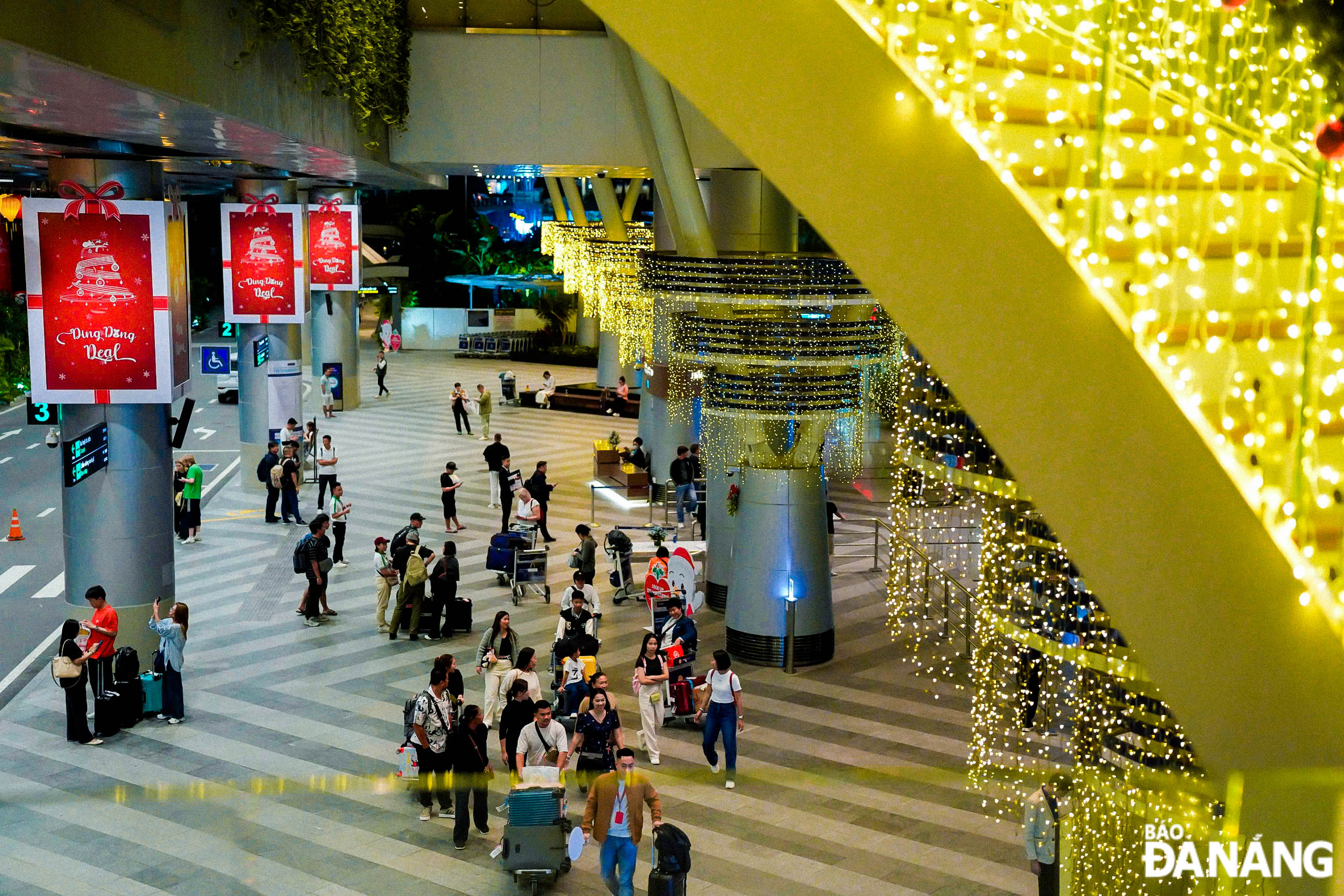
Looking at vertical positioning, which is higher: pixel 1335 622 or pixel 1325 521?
pixel 1325 521

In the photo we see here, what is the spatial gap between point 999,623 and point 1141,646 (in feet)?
14.8

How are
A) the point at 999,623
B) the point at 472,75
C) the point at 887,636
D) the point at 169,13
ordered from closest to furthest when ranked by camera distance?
the point at 999,623 → the point at 169,13 → the point at 887,636 → the point at 472,75

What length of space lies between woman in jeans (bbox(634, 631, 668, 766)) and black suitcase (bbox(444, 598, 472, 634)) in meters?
4.14

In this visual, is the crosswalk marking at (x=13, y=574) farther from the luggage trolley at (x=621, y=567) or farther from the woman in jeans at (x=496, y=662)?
the woman in jeans at (x=496, y=662)

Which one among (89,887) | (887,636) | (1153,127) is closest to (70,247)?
(89,887)

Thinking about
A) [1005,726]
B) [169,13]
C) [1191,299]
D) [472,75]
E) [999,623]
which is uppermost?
[472,75]

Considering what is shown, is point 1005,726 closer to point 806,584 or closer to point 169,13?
point 806,584

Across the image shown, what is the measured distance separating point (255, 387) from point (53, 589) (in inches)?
278

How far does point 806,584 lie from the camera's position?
14859 millimetres

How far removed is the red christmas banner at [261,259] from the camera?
19.7 m

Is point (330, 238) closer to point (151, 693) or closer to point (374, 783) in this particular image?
point (151, 693)

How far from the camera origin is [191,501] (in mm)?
20062

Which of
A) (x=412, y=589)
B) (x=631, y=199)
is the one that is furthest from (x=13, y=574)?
(x=631, y=199)

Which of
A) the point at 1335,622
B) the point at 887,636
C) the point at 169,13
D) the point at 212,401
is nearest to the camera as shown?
the point at 1335,622
